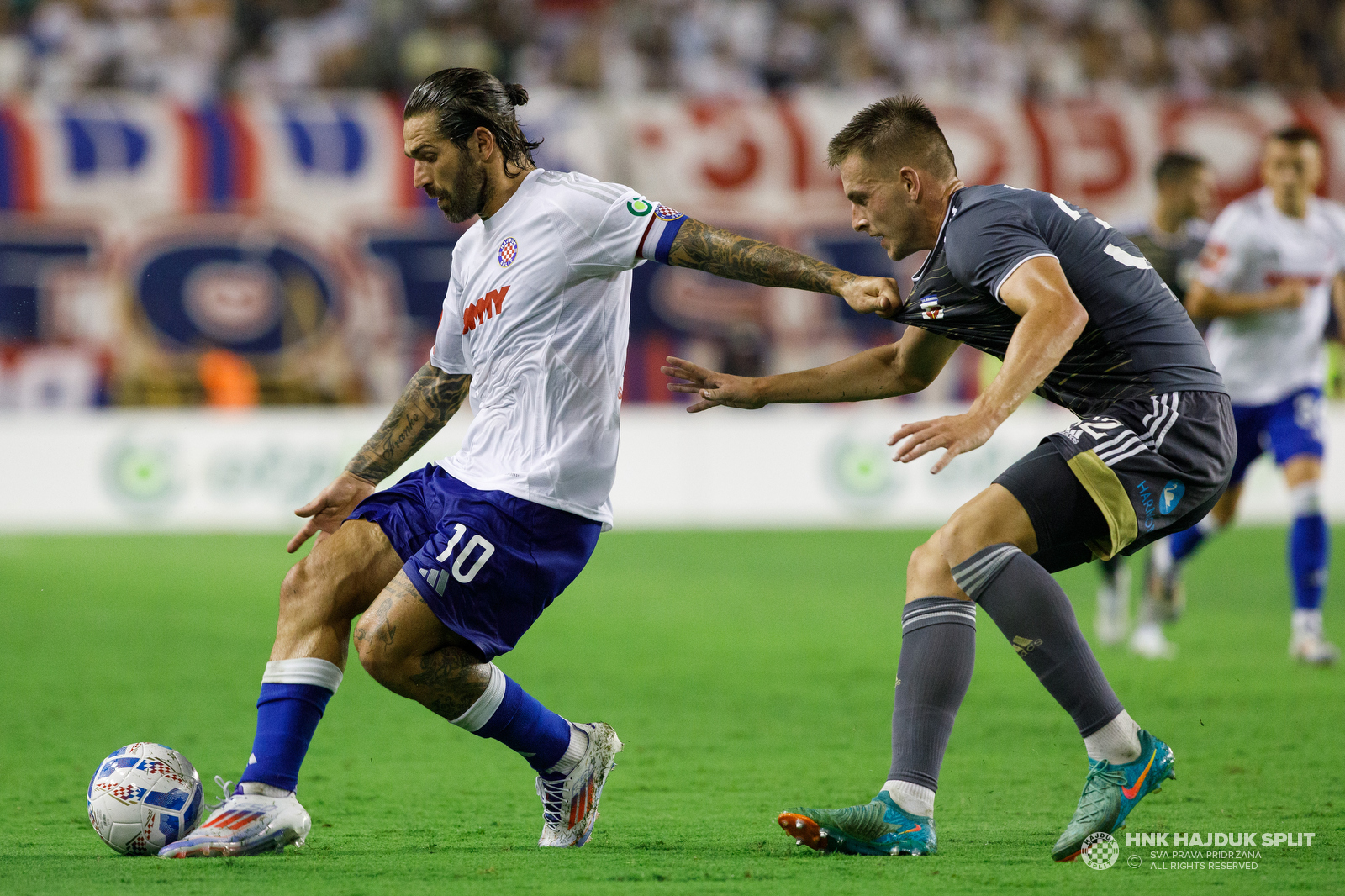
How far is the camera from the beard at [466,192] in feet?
13.8

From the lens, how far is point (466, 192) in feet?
13.9

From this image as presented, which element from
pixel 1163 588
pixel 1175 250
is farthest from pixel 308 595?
pixel 1175 250

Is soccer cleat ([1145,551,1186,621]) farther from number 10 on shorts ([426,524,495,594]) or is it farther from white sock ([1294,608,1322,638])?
number 10 on shorts ([426,524,495,594])

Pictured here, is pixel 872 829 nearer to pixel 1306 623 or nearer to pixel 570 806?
pixel 570 806

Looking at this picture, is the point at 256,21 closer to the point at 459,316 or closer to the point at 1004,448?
the point at 1004,448

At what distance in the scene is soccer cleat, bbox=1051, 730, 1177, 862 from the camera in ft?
12.4

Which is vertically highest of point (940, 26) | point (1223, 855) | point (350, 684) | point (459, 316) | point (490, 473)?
point (940, 26)

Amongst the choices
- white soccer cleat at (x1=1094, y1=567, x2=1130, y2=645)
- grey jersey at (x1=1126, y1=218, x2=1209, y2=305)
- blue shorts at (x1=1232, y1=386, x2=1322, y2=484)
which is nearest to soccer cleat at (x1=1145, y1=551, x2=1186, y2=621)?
white soccer cleat at (x1=1094, y1=567, x2=1130, y2=645)

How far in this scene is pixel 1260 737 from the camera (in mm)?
5645

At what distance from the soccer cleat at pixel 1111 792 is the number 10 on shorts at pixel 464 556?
61.9 inches

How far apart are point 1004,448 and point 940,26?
315 inches

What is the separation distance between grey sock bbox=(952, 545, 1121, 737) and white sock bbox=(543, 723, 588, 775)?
1164mm

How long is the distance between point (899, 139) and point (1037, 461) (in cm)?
87

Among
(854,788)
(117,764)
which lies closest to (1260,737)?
(854,788)
